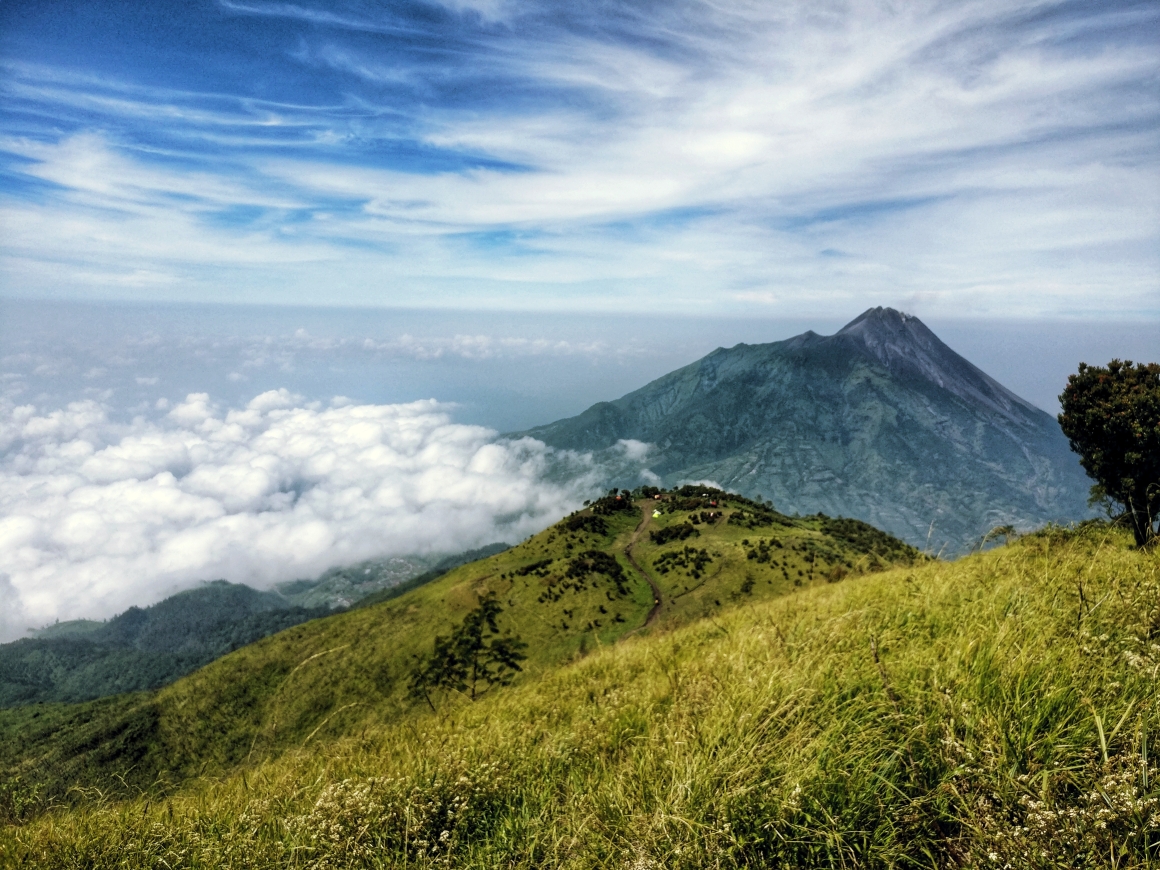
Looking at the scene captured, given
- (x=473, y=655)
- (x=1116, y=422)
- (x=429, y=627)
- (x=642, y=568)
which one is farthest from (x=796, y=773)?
(x=642, y=568)

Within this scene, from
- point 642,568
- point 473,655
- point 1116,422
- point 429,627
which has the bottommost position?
point 429,627

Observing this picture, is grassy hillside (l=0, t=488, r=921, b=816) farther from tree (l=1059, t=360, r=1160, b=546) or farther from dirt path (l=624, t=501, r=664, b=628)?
tree (l=1059, t=360, r=1160, b=546)

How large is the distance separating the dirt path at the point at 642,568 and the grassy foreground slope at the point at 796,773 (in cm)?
4996

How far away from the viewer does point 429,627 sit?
80.1 m

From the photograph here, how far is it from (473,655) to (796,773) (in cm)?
6472

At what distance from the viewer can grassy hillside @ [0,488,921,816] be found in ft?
224

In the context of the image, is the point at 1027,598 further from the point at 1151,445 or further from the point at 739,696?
the point at 1151,445

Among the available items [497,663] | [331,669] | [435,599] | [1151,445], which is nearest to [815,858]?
[1151,445]

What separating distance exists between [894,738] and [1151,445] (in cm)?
3302

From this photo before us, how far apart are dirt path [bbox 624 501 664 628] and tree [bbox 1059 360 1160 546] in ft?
118

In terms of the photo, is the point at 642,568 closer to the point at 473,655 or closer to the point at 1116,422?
the point at 473,655

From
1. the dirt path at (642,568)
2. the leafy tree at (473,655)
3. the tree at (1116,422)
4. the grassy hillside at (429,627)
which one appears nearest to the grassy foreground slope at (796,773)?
the tree at (1116,422)

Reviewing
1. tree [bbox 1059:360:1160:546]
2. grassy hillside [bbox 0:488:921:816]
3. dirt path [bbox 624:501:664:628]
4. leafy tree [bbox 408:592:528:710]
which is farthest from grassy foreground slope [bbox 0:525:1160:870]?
grassy hillside [bbox 0:488:921:816]

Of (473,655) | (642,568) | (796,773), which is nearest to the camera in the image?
(796,773)
